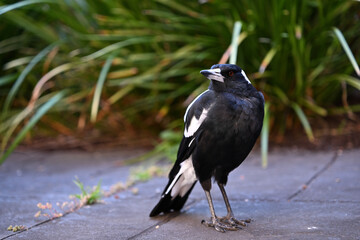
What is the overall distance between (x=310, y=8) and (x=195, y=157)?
229 cm

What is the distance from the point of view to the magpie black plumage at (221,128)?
93.0 inches

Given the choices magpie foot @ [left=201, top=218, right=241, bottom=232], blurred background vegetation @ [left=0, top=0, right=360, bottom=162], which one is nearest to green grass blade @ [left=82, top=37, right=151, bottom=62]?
blurred background vegetation @ [left=0, top=0, right=360, bottom=162]

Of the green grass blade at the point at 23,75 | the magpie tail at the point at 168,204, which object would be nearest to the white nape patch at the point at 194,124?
the magpie tail at the point at 168,204

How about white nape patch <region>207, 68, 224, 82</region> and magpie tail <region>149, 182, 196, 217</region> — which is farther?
magpie tail <region>149, 182, 196, 217</region>

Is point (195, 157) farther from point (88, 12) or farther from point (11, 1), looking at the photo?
point (11, 1)

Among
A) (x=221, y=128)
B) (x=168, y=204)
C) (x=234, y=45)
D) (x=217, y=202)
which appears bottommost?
(x=217, y=202)

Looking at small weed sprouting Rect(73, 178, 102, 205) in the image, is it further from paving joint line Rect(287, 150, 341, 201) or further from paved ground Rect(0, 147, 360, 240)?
paving joint line Rect(287, 150, 341, 201)

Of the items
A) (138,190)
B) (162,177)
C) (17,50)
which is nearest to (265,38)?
(162,177)

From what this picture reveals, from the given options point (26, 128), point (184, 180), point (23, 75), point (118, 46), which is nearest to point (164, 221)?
point (184, 180)

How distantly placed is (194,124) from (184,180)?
347 mm

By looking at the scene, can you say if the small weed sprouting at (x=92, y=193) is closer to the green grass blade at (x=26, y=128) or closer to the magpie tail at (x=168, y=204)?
the magpie tail at (x=168, y=204)

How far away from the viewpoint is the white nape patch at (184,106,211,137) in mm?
2431

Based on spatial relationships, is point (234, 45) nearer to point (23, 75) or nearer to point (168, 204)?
point (168, 204)

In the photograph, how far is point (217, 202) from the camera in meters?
3.00
